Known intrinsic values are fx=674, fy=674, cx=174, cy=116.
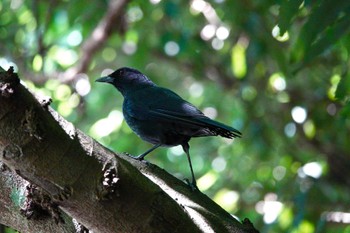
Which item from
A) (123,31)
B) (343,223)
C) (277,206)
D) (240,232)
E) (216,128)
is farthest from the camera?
(123,31)

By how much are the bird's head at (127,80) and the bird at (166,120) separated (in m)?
0.29

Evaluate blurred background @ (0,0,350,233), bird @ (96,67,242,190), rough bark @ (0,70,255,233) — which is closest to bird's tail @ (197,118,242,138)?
bird @ (96,67,242,190)

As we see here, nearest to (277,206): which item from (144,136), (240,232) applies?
(144,136)

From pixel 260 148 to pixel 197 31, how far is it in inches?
75.4

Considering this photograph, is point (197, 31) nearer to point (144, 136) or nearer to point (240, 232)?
point (144, 136)

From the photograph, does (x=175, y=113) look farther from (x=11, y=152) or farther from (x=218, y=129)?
(x=11, y=152)

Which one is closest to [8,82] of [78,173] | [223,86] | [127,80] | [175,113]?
[78,173]

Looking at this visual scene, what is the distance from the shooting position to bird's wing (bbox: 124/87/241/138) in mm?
3716

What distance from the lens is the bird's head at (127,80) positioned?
16.3 ft

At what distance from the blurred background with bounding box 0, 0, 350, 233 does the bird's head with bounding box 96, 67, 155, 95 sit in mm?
804

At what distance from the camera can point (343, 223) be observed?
532 cm

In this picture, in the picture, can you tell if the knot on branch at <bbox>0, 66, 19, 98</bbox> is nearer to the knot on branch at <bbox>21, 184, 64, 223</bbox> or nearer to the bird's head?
the knot on branch at <bbox>21, 184, 64, 223</bbox>

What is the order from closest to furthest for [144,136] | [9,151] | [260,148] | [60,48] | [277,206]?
[9,151] < [144,136] < [277,206] < [260,148] < [60,48]

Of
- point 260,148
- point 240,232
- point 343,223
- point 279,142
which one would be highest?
point 279,142
